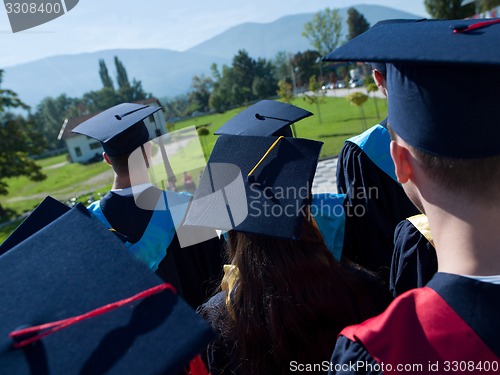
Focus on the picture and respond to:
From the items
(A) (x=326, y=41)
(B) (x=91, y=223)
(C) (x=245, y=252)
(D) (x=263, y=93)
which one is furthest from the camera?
(A) (x=326, y=41)

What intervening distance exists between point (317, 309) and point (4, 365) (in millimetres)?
797

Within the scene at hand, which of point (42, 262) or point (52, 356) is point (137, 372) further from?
point (42, 262)

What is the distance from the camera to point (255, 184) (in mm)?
1540

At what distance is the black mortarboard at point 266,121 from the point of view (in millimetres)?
2182

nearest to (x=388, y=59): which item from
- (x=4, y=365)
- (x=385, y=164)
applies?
(x=4, y=365)

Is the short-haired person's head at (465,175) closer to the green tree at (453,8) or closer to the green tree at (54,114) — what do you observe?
the green tree at (453,8)

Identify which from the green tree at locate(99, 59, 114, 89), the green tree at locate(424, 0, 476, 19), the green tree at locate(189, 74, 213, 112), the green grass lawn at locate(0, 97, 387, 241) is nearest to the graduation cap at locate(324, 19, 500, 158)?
the green grass lawn at locate(0, 97, 387, 241)

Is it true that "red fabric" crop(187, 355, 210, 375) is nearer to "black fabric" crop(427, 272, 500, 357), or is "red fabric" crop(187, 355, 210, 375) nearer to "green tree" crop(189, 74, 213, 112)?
"black fabric" crop(427, 272, 500, 357)

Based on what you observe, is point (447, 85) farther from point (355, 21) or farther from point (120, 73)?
point (120, 73)

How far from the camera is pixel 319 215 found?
6.39 ft

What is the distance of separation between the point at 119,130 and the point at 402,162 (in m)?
1.73

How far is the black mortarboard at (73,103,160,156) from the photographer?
2248 millimetres

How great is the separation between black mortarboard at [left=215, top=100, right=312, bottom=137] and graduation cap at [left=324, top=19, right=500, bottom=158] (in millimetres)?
1123

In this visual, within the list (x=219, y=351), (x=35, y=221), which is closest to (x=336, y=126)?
(x=35, y=221)
